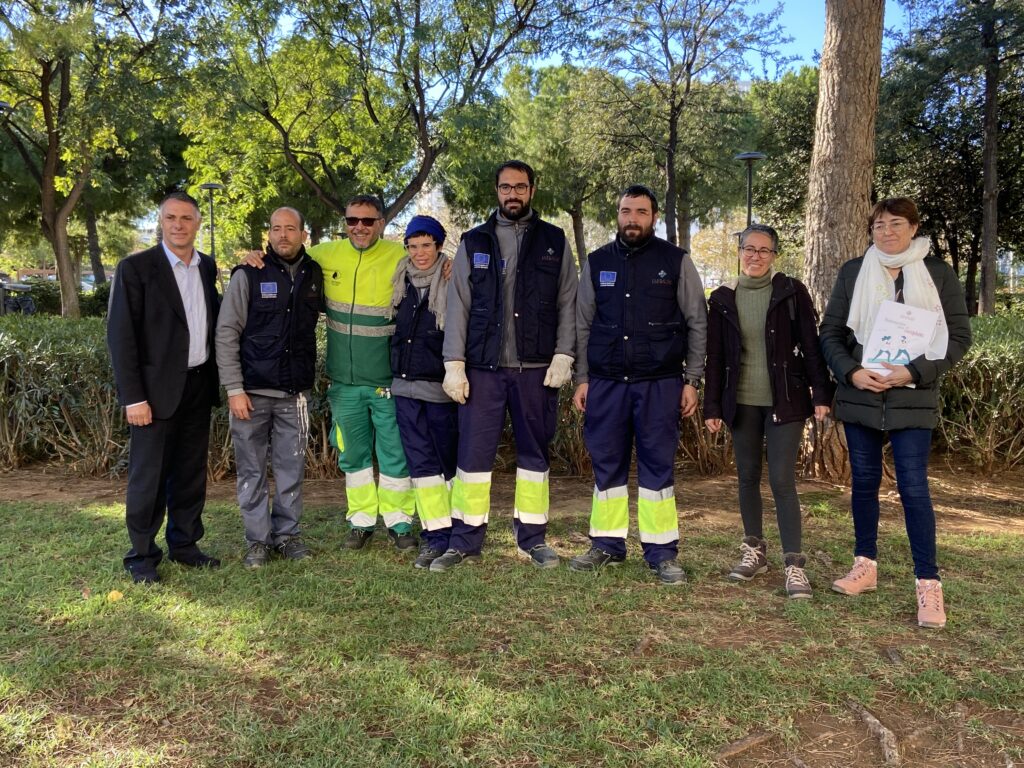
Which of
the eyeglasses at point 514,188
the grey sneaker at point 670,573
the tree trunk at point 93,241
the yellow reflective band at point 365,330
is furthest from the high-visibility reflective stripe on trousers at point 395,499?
the tree trunk at point 93,241

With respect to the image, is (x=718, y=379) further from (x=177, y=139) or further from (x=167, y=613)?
(x=177, y=139)

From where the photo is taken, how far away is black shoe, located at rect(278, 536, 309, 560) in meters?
4.49

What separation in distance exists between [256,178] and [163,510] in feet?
36.5

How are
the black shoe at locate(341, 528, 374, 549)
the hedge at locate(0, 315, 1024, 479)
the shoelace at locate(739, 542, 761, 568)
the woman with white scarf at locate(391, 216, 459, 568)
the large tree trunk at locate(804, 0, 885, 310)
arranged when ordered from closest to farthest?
the shoelace at locate(739, 542, 761, 568) → the woman with white scarf at locate(391, 216, 459, 568) → the black shoe at locate(341, 528, 374, 549) → the large tree trunk at locate(804, 0, 885, 310) → the hedge at locate(0, 315, 1024, 479)

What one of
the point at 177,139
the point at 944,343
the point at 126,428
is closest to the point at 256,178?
the point at 126,428

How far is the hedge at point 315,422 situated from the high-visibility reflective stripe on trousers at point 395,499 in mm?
1767

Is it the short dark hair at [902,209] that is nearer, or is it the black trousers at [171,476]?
the short dark hair at [902,209]

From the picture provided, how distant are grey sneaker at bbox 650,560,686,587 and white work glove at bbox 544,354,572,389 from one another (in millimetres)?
1136

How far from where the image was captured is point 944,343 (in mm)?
3549

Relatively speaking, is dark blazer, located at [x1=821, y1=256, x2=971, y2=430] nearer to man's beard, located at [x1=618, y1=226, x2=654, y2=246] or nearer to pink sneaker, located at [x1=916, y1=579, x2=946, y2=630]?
pink sneaker, located at [x1=916, y1=579, x2=946, y2=630]

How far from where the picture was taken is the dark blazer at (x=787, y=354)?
388 centimetres

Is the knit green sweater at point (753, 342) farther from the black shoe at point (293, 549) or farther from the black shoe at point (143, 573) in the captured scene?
the black shoe at point (143, 573)

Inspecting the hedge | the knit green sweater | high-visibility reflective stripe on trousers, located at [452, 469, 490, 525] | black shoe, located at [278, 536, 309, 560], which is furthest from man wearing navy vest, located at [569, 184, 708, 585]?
the hedge

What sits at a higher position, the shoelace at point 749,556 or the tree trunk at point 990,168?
the tree trunk at point 990,168
